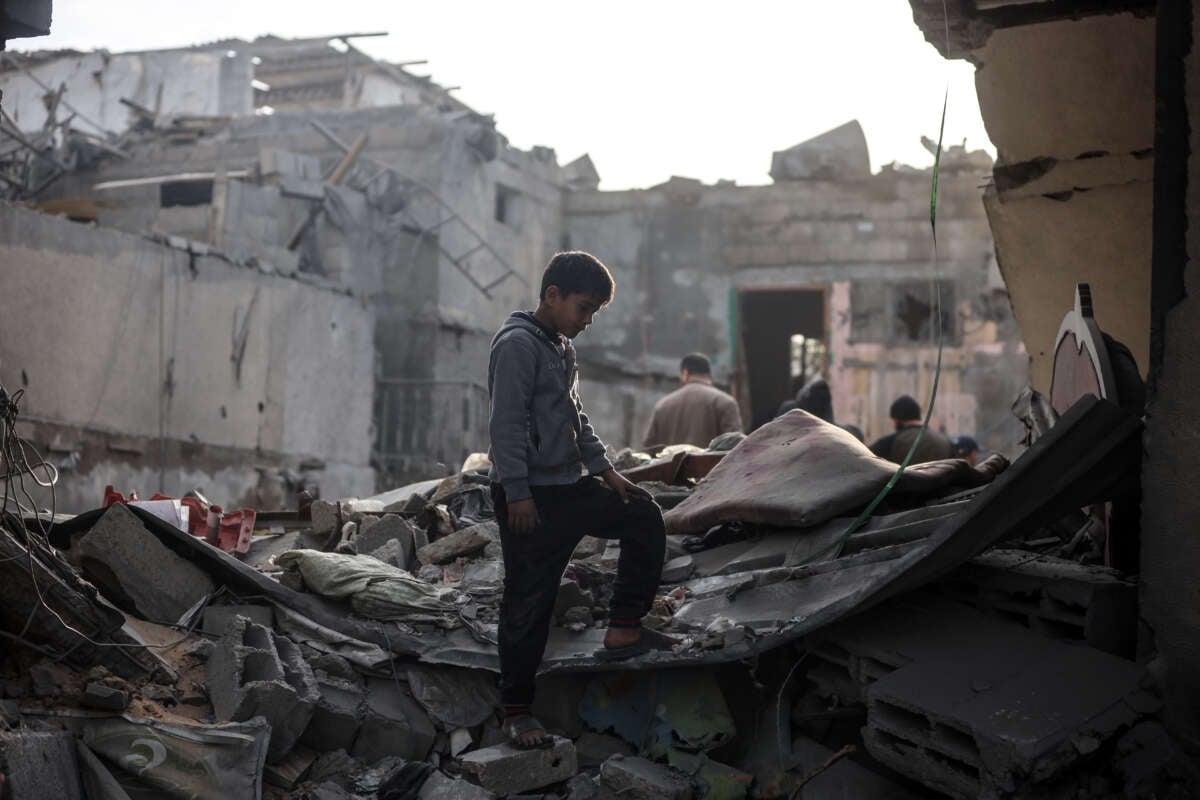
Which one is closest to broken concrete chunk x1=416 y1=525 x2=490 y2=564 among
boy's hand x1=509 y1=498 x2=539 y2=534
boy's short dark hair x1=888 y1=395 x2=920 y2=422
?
boy's hand x1=509 y1=498 x2=539 y2=534

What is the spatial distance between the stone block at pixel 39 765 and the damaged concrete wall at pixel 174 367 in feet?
25.8

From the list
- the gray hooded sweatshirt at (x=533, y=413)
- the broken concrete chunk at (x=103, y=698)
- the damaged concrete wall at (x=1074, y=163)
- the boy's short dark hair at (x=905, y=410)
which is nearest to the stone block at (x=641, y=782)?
the gray hooded sweatshirt at (x=533, y=413)

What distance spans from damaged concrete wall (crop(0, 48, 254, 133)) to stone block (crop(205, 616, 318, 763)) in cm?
2355

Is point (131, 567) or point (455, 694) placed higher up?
point (131, 567)

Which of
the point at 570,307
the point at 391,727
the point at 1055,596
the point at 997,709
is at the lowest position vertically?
the point at 391,727

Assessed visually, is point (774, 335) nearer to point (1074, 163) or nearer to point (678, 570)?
point (1074, 163)

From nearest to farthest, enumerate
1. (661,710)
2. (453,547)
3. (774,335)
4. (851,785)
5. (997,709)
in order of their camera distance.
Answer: (997,709) → (851,785) → (661,710) → (453,547) → (774,335)

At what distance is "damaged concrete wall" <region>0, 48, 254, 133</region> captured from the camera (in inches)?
1014

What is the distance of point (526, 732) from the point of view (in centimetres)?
388

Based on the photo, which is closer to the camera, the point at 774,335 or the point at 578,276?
the point at 578,276

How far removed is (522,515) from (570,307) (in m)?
0.73

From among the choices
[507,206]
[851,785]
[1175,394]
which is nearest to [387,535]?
[851,785]

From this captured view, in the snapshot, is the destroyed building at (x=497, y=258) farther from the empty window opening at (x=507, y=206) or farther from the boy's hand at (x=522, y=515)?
the boy's hand at (x=522, y=515)

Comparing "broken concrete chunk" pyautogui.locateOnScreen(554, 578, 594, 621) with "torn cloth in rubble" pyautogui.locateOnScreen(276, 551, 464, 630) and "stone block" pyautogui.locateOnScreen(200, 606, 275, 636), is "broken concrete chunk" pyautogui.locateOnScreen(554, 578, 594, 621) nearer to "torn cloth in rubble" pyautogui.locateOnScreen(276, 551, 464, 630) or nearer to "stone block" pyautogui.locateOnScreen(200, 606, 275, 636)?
"torn cloth in rubble" pyautogui.locateOnScreen(276, 551, 464, 630)
